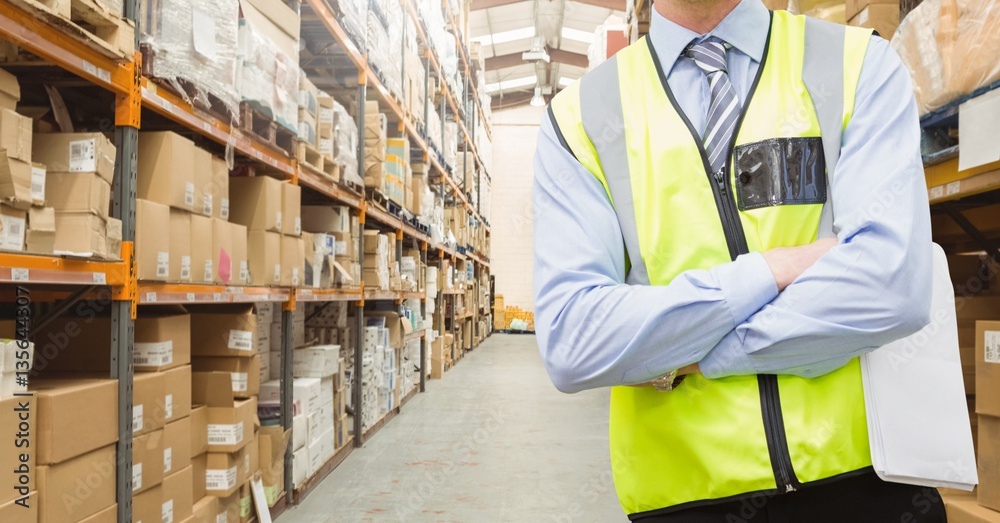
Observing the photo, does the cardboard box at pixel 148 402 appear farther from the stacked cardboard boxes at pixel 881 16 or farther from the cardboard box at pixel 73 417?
the stacked cardboard boxes at pixel 881 16

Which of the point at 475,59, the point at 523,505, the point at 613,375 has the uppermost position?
the point at 475,59

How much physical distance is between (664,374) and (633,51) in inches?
23.5

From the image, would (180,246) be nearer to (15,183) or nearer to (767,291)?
A: (15,183)

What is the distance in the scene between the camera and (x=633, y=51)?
4.13 ft

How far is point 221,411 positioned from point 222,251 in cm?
73

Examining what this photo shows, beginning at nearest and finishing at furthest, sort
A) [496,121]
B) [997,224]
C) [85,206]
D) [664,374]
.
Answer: [664,374] < [85,206] < [997,224] < [496,121]

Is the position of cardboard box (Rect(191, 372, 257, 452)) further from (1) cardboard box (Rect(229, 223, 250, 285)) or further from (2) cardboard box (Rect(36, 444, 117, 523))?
(2) cardboard box (Rect(36, 444, 117, 523))

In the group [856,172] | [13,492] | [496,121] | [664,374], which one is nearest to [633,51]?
[856,172]

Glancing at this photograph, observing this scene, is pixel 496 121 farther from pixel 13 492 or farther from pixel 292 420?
pixel 13 492

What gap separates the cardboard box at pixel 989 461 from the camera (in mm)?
2199

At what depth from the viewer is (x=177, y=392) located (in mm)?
2775

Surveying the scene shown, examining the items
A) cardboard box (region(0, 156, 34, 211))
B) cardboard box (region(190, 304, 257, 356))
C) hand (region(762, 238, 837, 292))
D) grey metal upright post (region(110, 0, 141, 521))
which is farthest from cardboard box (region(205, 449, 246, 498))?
hand (region(762, 238, 837, 292))

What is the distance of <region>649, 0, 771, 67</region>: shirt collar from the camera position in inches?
46.3

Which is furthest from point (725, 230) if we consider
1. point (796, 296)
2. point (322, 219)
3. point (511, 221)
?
point (511, 221)
